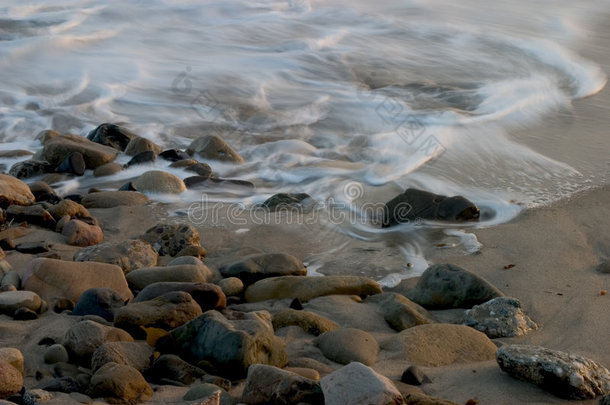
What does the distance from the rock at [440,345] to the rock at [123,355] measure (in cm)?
93

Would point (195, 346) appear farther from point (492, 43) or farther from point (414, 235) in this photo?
point (492, 43)

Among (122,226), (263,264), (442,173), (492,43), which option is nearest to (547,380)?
(263,264)

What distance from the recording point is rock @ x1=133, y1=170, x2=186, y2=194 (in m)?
5.10

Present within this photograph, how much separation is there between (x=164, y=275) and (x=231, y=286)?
314 millimetres

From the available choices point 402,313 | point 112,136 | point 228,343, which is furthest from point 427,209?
point 112,136

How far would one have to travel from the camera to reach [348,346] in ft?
9.70

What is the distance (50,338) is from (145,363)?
428 millimetres

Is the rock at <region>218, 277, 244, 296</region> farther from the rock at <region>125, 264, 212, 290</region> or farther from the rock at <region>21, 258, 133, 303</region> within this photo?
the rock at <region>21, 258, 133, 303</region>

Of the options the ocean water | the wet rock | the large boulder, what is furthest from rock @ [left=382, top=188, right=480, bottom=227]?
the large boulder

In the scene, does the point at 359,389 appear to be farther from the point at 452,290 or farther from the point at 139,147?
the point at 139,147

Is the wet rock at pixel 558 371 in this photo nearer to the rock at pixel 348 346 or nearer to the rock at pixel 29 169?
the rock at pixel 348 346

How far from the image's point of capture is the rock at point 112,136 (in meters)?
6.09

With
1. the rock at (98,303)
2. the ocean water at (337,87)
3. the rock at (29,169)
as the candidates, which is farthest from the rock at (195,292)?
the rock at (29,169)

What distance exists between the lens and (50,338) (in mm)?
2896
